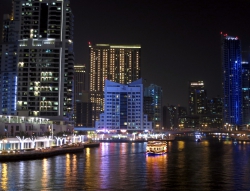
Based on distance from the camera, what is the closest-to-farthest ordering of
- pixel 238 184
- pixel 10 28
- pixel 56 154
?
1. pixel 238 184
2. pixel 56 154
3. pixel 10 28

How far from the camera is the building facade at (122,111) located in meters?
188

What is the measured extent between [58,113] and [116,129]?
6595cm

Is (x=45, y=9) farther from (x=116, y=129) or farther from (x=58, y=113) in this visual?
(x=116, y=129)

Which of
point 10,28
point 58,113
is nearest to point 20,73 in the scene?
point 58,113

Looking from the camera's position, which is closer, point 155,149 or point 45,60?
point 155,149

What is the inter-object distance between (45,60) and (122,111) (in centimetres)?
7037

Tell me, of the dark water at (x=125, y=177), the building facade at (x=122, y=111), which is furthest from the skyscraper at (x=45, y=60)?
the dark water at (x=125, y=177)

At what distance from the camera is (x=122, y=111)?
189875 mm

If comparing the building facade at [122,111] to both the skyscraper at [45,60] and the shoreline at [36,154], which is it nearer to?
the skyscraper at [45,60]

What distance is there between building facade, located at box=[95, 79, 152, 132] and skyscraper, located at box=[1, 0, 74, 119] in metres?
58.7

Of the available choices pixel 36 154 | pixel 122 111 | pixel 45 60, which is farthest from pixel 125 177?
pixel 122 111

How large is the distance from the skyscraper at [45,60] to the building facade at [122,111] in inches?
2312

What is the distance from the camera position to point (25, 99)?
4926 inches

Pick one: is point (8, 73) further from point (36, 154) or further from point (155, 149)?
point (155, 149)
